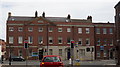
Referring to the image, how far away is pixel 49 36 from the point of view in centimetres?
6334

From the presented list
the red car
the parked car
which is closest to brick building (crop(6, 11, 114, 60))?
the parked car

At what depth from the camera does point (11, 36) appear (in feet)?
203

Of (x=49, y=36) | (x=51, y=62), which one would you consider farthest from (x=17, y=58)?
(x=51, y=62)

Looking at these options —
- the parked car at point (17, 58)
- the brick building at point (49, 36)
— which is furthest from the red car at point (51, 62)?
the brick building at point (49, 36)

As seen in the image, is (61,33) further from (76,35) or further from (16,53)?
(16,53)

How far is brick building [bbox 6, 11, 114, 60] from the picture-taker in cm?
6194

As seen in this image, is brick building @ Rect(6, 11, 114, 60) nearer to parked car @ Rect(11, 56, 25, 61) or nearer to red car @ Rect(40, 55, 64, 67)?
parked car @ Rect(11, 56, 25, 61)

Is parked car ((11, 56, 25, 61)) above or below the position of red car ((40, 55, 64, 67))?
below

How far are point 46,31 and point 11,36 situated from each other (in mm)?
→ 8899

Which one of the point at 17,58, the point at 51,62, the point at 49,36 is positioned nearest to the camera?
the point at 51,62

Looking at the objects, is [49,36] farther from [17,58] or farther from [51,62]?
[51,62]

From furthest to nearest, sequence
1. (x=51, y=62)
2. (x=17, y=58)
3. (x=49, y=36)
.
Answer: (x=49, y=36) < (x=17, y=58) < (x=51, y=62)

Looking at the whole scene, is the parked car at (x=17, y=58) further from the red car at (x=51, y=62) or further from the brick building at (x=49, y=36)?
the red car at (x=51, y=62)

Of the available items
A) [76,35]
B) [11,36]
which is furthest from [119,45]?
[11,36]
